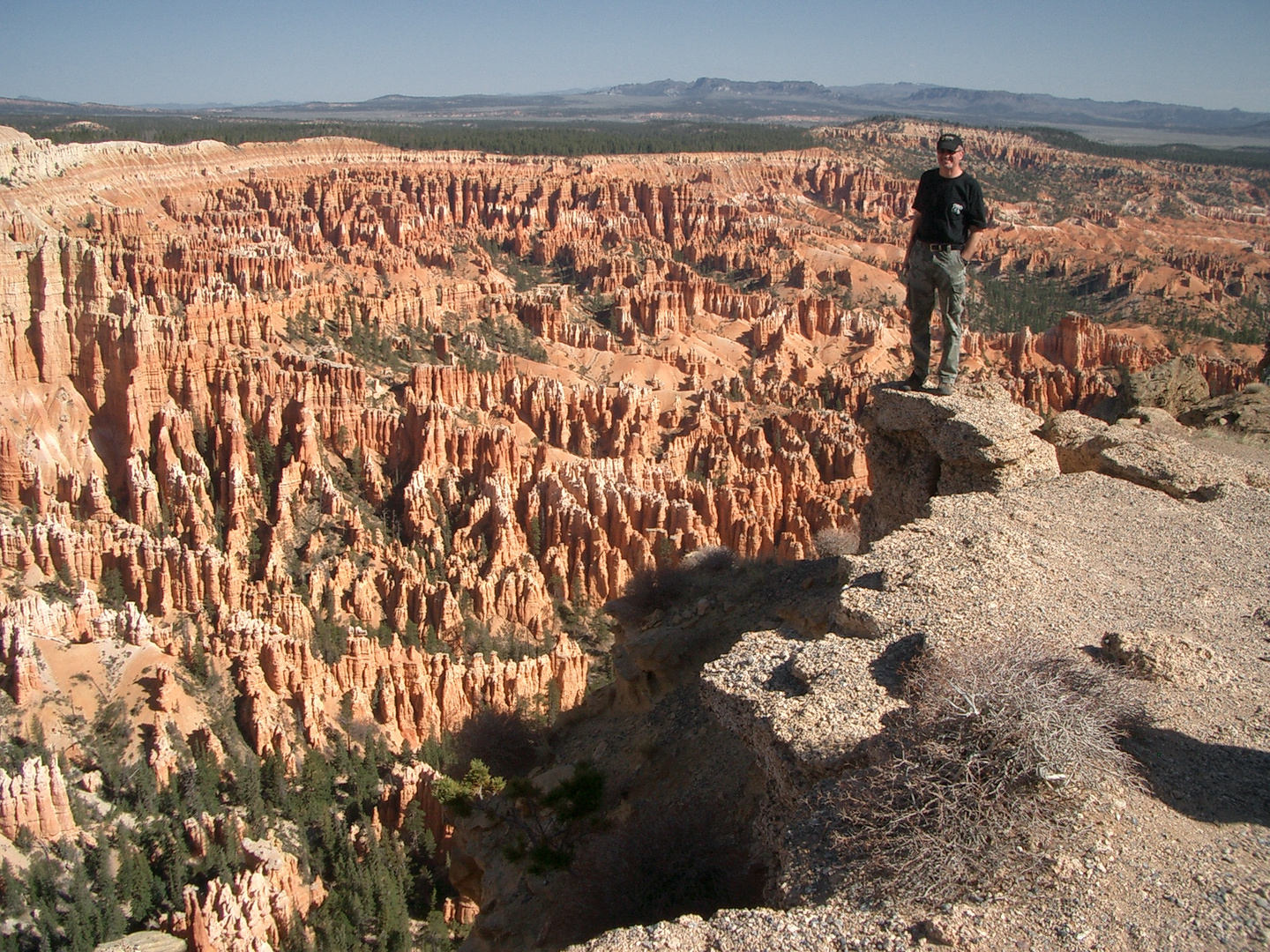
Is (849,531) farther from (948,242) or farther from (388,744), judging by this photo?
(948,242)

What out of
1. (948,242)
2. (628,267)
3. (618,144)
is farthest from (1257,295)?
(948,242)

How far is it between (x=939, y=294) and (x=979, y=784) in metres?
6.05

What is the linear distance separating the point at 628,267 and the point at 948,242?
171ft

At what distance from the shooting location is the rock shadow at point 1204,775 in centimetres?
530

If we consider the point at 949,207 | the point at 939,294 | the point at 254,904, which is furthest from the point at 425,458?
the point at 949,207

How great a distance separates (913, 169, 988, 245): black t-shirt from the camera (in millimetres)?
8984

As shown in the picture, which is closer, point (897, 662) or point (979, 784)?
point (979, 784)

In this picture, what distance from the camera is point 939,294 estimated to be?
979cm

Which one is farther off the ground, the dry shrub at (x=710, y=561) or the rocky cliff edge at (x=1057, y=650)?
the rocky cliff edge at (x=1057, y=650)

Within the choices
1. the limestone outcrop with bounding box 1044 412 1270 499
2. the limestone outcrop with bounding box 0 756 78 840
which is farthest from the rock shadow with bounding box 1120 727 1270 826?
the limestone outcrop with bounding box 0 756 78 840

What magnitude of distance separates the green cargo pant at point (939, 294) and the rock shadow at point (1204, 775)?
15.9ft

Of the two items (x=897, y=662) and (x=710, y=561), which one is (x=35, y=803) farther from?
(x=897, y=662)

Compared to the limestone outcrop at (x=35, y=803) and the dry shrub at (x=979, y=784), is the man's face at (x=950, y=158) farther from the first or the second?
the limestone outcrop at (x=35, y=803)

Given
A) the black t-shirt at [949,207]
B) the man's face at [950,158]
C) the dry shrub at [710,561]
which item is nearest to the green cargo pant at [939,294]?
the black t-shirt at [949,207]
